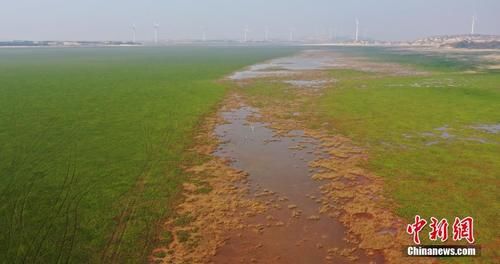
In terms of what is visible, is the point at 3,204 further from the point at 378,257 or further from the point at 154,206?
the point at 378,257

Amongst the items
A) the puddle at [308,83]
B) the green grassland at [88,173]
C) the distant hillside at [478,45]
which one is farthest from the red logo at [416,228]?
the distant hillside at [478,45]

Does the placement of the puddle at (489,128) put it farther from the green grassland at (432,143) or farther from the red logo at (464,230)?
the red logo at (464,230)

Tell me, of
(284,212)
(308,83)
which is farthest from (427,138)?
(308,83)

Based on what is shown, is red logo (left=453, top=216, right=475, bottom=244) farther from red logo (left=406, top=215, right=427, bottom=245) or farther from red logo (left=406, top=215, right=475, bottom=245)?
red logo (left=406, top=215, right=427, bottom=245)

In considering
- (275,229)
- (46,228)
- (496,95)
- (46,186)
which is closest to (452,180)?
(275,229)

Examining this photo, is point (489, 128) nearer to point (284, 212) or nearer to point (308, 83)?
point (284, 212)
